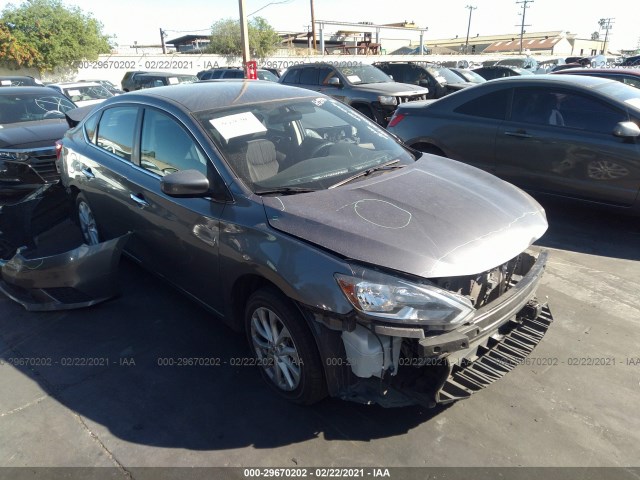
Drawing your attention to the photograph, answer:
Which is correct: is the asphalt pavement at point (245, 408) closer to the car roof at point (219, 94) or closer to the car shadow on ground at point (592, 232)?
the car shadow on ground at point (592, 232)

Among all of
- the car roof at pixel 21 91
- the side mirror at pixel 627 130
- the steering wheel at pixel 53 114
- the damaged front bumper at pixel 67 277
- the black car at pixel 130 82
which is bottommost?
the damaged front bumper at pixel 67 277

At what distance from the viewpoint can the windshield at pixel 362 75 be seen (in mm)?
11609

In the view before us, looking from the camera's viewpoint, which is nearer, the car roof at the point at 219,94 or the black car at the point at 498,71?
the car roof at the point at 219,94

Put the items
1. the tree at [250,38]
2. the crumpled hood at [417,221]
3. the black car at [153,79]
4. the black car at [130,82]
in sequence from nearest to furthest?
the crumpled hood at [417,221] → the black car at [153,79] → the black car at [130,82] → the tree at [250,38]

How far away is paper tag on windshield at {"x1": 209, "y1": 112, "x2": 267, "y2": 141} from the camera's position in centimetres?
322

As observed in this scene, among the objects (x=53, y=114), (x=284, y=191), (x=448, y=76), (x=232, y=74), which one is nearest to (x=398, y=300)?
(x=284, y=191)

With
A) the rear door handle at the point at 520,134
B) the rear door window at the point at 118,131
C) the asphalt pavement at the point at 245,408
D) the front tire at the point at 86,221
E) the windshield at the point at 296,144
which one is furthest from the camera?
the rear door handle at the point at 520,134

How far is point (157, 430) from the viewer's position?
2.72m

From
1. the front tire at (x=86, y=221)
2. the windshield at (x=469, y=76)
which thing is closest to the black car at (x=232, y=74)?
the windshield at (x=469, y=76)

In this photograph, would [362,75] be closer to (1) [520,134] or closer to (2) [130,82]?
(1) [520,134]

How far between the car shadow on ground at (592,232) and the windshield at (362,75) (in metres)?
6.81

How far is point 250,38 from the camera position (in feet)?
132

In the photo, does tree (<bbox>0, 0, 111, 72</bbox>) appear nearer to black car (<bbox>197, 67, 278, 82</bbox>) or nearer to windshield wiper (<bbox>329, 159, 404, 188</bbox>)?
black car (<bbox>197, 67, 278, 82</bbox>)

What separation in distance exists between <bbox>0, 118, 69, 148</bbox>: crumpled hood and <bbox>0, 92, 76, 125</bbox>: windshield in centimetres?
26
